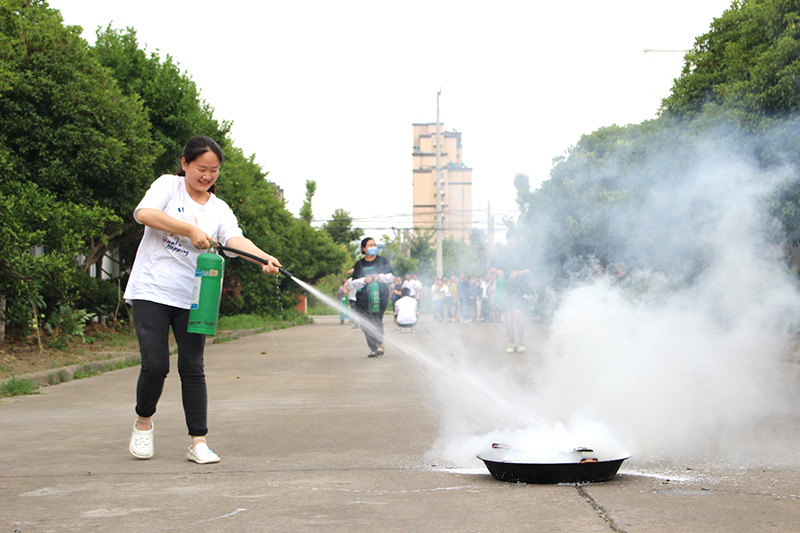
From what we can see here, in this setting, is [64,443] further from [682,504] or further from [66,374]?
[66,374]

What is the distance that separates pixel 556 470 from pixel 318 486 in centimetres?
120

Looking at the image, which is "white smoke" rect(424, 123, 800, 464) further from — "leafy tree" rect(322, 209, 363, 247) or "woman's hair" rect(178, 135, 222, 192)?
"leafy tree" rect(322, 209, 363, 247)

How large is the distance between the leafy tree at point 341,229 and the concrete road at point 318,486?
6421 cm

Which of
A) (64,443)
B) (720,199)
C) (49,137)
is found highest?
(49,137)

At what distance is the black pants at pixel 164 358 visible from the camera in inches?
193

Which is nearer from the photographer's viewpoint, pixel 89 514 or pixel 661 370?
pixel 89 514

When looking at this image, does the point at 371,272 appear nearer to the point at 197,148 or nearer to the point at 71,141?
the point at 71,141

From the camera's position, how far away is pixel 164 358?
16.3ft

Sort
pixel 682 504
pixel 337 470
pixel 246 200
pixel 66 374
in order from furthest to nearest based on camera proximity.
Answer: pixel 246 200
pixel 66 374
pixel 337 470
pixel 682 504

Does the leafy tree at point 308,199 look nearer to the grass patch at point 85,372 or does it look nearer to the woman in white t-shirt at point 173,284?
the grass patch at point 85,372

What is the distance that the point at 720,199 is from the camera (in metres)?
8.67

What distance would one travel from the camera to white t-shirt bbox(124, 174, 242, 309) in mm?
4934

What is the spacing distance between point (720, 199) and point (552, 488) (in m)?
5.45

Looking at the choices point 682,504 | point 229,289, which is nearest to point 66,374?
point 682,504
